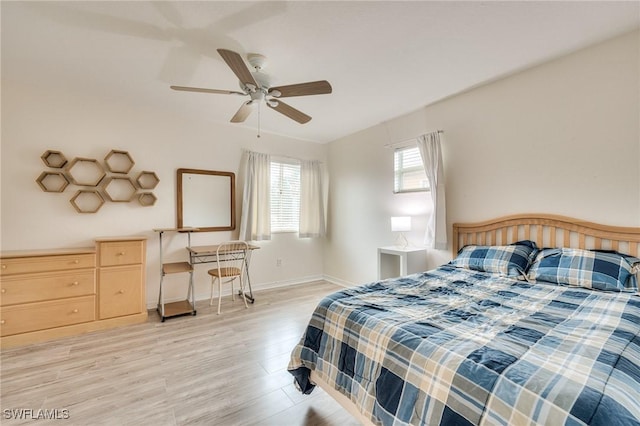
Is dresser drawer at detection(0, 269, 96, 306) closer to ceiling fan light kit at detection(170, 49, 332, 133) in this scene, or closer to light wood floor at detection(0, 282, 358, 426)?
light wood floor at detection(0, 282, 358, 426)

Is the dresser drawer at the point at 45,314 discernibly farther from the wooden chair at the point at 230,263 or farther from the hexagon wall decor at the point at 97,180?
the wooden chair at the point at 230,263

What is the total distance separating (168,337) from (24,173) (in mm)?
2377

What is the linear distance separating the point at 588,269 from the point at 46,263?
478 centimetres

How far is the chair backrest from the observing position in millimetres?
3655

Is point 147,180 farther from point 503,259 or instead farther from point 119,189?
point 503,259

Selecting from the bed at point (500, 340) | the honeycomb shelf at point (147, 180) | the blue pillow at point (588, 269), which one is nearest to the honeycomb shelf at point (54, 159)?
the honeycomb shelf at point (147, 180)

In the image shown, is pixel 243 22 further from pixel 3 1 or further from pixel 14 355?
pixel 14 355

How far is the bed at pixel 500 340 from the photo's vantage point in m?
0.89

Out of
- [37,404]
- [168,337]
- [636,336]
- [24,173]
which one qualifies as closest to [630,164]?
[636,336]

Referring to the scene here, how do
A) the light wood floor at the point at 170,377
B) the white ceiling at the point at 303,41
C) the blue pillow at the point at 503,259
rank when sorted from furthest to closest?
1. the blue pillow at the point at 503,259
2. the white ceiling at the point at 303,41
3. the light wood floor at the point at 170,377

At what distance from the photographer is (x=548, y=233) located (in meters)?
2.50

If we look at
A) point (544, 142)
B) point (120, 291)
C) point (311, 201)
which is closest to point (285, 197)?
point (311, 201)

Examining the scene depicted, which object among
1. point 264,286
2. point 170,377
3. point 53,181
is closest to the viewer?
point 170,377

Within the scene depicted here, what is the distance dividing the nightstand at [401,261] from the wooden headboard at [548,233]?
412 millimetres
